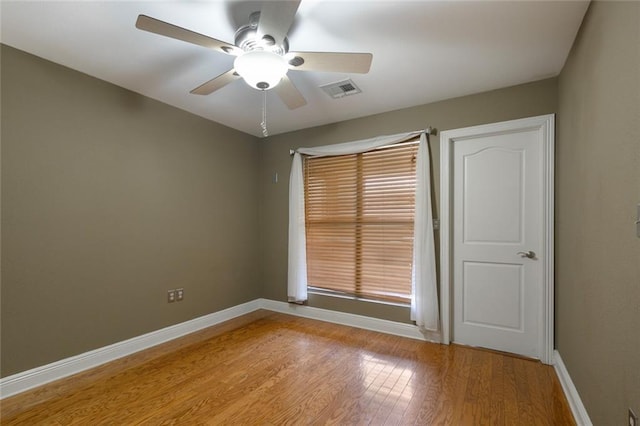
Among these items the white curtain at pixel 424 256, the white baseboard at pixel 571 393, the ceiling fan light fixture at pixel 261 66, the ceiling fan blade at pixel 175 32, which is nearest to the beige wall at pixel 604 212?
the white baseboard at pixel 571 393

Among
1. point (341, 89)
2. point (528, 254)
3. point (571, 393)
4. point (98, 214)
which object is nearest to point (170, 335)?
point (98, 214)

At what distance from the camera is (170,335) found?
3178mm

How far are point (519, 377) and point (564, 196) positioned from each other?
1.48 m

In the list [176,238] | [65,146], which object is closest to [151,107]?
[65,146]

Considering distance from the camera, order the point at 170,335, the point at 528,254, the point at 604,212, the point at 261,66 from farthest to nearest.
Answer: the point at 170,335, the point at 528,254, the point at 261,66, the point at 604,212

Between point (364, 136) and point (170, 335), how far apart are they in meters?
3.11

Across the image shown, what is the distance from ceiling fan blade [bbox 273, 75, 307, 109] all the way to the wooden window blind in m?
1.40

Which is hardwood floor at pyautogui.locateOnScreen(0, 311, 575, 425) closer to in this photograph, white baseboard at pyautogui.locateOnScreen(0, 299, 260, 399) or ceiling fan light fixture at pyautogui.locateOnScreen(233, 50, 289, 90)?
white baseboard at pyautogui.locateOnScreen(0, 299, 260, 399)

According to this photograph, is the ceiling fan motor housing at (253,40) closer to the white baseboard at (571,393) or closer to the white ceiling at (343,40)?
the white ceiling at (343,40)

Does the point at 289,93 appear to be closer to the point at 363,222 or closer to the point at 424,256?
the point at 363,222

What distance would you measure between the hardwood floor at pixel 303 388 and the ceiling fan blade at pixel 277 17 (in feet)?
7.62

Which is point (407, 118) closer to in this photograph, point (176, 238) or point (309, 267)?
point (309, 267)

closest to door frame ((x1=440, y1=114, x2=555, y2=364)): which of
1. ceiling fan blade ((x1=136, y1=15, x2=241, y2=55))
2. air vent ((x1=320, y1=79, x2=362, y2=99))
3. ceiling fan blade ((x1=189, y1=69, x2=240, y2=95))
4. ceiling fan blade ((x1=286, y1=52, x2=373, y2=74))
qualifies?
air vent ((x1=320, y1=79, x2=362, y2=99))

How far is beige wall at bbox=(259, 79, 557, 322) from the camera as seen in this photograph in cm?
274
